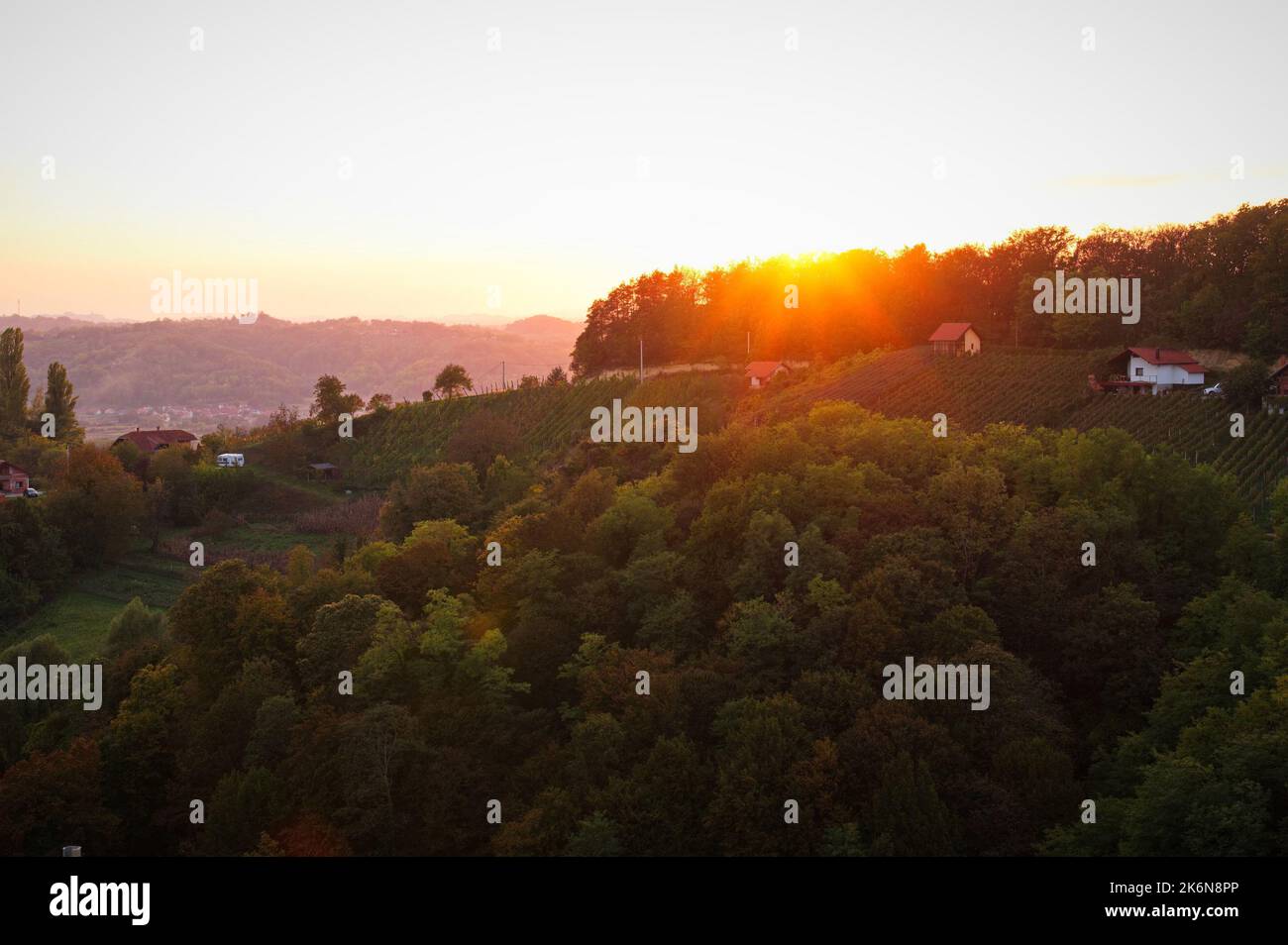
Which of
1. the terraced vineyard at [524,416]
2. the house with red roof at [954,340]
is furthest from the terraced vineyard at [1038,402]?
the terraced vineyard at [524,416]

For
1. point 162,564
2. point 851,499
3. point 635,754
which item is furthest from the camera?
A: point 162,564

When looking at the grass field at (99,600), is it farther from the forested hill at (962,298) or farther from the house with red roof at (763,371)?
the forested hill at (962,298)

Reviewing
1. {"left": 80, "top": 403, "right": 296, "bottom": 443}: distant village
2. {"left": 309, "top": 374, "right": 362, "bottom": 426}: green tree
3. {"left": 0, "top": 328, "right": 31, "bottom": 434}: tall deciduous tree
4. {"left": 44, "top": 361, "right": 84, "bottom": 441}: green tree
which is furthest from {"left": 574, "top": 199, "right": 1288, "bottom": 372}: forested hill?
{"left": 80, "top": 403, "right": 296, "bottom": 443}: distant village

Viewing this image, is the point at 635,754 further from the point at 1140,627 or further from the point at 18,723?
the point at 18,723

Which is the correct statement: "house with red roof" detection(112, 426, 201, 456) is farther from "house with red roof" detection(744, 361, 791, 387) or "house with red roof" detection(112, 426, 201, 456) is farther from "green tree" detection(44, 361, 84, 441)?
"house with red roof" detection(744, 361, 791, 387)

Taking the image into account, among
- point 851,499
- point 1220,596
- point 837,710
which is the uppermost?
point 851,499

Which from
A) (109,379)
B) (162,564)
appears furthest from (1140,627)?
(109,379)
